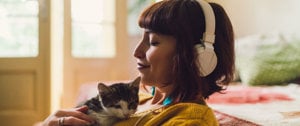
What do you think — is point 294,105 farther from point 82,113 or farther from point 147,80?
point 82,113

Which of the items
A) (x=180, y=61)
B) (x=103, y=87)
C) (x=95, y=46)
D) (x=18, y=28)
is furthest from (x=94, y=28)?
(x=180, y=61)

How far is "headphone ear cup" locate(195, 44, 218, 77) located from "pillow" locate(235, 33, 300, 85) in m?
1.55

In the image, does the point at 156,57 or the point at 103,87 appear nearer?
the point at 156,57

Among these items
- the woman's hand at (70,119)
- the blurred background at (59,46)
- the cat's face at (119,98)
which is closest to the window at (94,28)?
the blurred background at (59,46)

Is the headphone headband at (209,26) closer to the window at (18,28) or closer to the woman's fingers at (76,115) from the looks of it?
the woman's fingers at (76,115)

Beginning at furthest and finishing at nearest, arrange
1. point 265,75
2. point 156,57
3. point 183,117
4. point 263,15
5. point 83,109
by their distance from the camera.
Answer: point 263,15, point 265,75, point 83,109, point 156,57, point 183,117

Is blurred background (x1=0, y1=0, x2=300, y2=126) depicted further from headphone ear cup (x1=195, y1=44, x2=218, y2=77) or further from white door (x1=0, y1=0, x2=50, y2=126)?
headphone ear cup (x1=195, y1=44, x2=218, y2=77)

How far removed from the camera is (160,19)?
2.94 feet

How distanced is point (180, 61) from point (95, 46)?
2.63 m

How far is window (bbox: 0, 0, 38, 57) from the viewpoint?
3191mm

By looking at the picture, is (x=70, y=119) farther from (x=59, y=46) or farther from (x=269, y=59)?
(x=59, y=46)

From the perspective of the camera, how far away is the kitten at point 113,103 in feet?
3.40

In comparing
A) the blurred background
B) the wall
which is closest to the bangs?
the wall

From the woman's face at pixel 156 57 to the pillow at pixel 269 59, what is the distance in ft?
5.02
